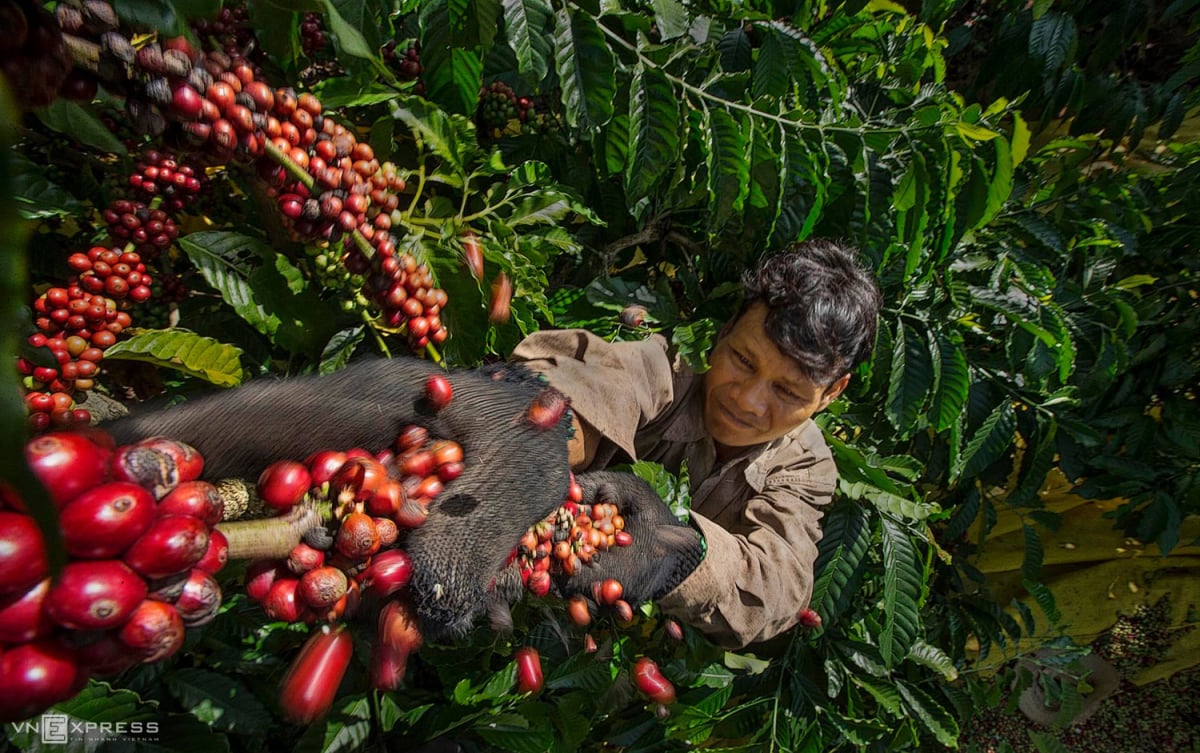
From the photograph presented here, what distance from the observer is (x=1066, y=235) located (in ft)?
6.68

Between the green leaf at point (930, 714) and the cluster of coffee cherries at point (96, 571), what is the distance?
1.98 meters

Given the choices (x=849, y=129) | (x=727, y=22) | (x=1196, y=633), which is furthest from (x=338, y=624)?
(x=1196, y=633)

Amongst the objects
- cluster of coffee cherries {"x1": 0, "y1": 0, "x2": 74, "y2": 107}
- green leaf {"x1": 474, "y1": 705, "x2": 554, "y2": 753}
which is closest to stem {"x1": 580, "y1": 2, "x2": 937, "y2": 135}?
cluster of coffee cherries {"x1": 0, "y1": 0, "x2": 74, "y2": 107}

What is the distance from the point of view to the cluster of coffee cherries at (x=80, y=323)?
778 millimetres

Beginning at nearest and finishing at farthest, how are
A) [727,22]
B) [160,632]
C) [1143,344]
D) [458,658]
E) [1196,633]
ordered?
[160,632] → [458,658] → [727,22] → [1143,344] → [1196,633]

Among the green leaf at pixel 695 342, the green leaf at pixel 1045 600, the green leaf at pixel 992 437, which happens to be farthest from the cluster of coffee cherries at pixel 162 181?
the green leaf at pixel 1045 600

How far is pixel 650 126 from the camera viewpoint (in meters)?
1.11

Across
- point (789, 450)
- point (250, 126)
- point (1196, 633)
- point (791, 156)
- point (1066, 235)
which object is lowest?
point (1196, 633)

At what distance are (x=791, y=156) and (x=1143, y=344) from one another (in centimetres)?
191

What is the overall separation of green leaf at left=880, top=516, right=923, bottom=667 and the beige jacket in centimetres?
17

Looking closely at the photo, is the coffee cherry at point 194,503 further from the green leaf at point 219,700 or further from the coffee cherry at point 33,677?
the green leaf at point 219,700

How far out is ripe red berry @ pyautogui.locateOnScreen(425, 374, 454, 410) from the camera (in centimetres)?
72

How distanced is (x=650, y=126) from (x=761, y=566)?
0.82 m

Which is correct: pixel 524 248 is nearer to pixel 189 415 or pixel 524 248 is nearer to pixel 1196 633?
pixel 189 415
